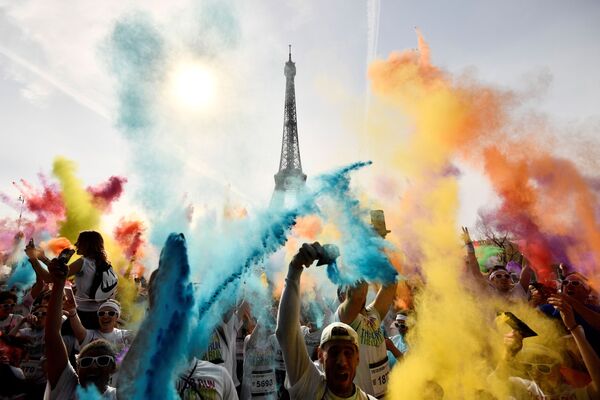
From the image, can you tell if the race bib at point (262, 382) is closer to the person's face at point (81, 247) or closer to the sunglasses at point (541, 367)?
the person's face at point (81, 247)

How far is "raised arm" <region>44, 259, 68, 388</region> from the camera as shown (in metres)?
3.05

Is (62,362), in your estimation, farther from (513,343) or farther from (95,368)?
(513,343)

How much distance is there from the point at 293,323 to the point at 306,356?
295mm

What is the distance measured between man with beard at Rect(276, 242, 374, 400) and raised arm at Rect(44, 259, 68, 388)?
189 cm

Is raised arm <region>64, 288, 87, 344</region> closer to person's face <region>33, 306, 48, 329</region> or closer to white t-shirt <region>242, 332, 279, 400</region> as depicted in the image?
person's face <region>33, 306, 48, 329</region>

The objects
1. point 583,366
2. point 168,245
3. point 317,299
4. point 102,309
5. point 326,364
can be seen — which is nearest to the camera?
point 168,245

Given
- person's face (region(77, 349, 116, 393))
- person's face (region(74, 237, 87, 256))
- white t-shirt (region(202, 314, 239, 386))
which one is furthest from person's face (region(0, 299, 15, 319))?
person's face (region(77, 349, 116, 393))

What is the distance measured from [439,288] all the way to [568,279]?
1.79 meters

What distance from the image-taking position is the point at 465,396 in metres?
4.31

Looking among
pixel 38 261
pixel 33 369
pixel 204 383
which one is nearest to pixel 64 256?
pixel 204 383

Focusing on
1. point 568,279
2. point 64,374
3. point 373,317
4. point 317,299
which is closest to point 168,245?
point 64,374

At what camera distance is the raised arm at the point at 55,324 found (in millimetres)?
3051

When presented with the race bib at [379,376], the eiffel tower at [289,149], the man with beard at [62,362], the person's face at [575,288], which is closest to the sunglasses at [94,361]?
the man with beard at [62,362]

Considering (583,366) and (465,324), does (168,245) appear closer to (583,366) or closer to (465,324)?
(465,324)
